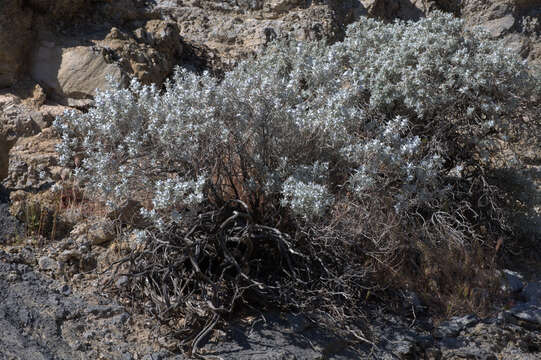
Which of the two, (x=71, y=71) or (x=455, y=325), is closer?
(x=455, y=325)

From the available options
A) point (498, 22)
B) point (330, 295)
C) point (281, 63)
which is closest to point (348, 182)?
point (330, 295)

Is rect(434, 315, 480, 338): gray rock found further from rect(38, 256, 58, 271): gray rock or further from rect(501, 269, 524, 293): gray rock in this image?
rect(38, 256, 58, 271): gray rock

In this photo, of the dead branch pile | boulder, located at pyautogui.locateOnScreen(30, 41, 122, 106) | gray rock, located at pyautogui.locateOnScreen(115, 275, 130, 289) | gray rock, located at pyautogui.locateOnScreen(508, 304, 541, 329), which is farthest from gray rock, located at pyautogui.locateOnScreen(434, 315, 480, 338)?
boulder, located at pyautogui.locateOnScreen(30, 41, 122, 106)

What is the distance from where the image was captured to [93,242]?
464 cm

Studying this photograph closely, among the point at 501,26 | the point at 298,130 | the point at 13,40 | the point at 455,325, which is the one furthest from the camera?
the point at 501,26

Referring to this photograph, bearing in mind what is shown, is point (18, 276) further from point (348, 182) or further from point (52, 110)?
point (348, 182)

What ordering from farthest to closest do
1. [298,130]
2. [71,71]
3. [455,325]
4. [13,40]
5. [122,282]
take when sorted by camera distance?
[71,71] < [13,40] < [455,325] < [298,130] < [122,282]

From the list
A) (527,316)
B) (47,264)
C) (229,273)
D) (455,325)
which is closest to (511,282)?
(527,316)

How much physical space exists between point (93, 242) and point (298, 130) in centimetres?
187

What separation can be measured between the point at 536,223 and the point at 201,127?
140 inches

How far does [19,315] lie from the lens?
3.86 m

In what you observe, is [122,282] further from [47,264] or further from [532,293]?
[532,293]

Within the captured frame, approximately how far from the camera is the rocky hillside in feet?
13.0

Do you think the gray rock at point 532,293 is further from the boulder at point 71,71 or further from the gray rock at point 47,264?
the boulder at point 71,71
